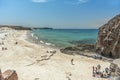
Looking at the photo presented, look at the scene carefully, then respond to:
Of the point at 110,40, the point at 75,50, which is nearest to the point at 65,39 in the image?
the point at 75,50

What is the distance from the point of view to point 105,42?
34.7m

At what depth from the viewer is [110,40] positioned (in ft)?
110

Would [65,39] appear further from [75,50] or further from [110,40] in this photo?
[110,40]

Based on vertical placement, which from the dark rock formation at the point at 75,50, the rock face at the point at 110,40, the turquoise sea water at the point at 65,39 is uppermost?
the rock face at the point at 110,40

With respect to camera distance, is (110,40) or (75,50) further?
(75,50)

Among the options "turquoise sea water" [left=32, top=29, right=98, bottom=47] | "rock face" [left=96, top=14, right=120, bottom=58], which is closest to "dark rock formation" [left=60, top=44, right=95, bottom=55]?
"rock face" [left=96, top=14, right=120, bottom=58]

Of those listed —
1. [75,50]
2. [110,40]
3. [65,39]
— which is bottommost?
[65,39]

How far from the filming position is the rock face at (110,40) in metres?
31.8

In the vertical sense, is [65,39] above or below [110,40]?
below

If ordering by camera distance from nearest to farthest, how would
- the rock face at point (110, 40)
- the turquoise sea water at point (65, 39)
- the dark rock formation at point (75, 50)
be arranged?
1. the rock face at point (110, 40)
2. the dark rock formation at point (75, 50)
3. the turquoise sea water at point (65, 39)

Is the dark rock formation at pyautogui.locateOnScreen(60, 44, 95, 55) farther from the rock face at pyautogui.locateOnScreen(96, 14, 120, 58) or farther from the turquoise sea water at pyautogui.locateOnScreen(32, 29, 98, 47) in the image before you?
the turquoise sea water at pyautogui.locateOnScreen(32, 29, 98, 47)

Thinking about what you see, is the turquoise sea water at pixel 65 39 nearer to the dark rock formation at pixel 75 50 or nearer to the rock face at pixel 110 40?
the dark rock formation at pixel 75 50

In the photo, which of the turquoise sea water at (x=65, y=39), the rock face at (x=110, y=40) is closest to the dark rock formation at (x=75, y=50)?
the rock face at (x=110, y=40)

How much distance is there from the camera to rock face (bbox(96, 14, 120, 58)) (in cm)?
3178
